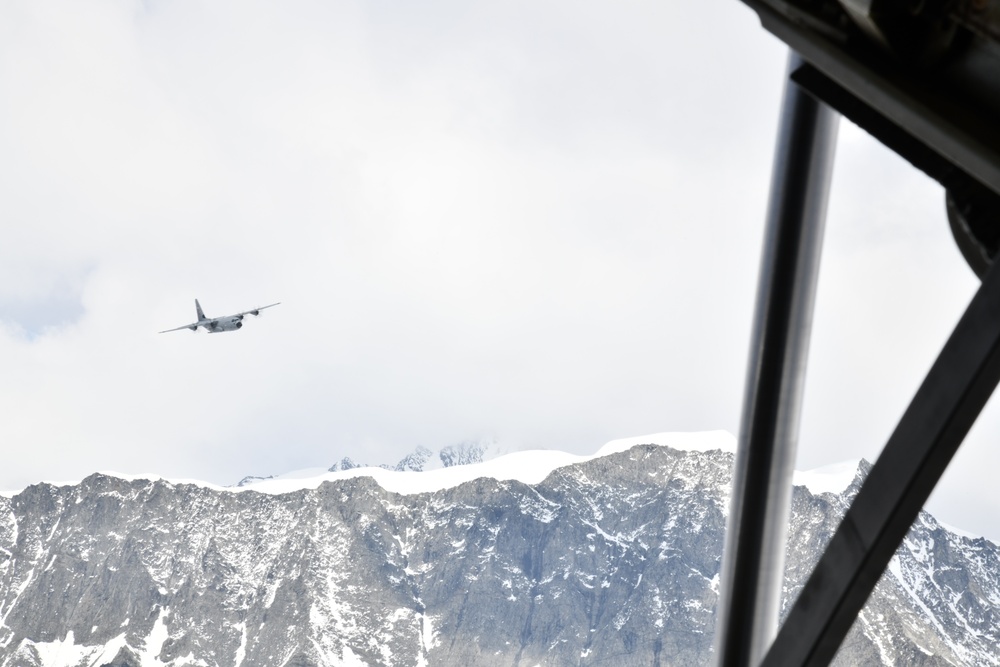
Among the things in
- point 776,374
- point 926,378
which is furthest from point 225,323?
point 926,378

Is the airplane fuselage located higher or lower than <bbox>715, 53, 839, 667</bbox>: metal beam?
higher

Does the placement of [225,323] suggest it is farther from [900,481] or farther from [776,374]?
[900,481]

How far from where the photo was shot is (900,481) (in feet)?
7.39

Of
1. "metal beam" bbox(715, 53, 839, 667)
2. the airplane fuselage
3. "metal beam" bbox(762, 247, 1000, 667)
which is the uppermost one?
the airplane fuselage

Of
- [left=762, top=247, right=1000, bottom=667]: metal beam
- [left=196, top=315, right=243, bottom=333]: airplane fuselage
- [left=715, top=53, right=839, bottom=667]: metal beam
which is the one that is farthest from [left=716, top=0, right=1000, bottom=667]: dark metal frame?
[left=196, top=315, right=243, bottom=333]: airplane fuselage

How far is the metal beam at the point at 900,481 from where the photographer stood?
85.1 inches

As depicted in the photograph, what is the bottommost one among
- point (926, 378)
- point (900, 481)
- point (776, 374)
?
point (900, 481)

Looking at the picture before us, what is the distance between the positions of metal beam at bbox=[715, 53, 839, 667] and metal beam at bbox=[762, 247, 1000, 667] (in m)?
1.26

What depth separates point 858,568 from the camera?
2.31 m

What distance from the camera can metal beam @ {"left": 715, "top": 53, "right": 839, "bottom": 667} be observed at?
361 cm

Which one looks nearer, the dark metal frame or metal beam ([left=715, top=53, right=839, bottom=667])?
the dark metal frame

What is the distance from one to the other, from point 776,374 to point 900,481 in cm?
143

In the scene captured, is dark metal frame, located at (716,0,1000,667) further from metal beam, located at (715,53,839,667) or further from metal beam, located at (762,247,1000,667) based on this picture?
metal beam, located at (715,53,839,667)

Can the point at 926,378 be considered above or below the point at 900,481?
above
